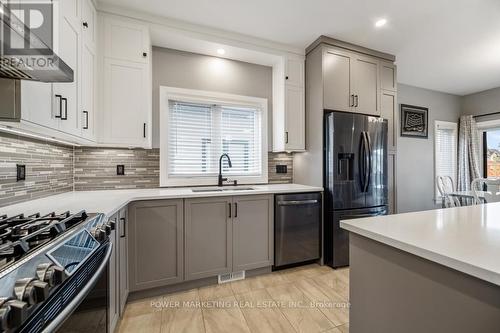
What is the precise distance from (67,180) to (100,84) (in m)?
0.97

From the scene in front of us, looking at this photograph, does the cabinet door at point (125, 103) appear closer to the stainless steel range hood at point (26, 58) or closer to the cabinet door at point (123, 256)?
the cabinet door at point (123, 256)

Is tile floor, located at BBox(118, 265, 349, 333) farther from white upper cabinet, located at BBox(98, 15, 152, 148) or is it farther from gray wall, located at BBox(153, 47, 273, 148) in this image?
gray wall, located at BBox(153, 47, 273, 148)

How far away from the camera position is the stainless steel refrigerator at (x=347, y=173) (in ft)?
8.29

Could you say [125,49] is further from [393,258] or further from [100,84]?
[393,258]

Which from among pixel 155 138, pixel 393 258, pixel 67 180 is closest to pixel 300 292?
pixel 393 258

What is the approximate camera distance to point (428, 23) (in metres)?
2.36

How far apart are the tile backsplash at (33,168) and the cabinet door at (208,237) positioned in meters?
1.11

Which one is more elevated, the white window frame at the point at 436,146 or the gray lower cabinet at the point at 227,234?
the white window frame at the point at 436,146

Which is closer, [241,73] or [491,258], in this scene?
[491,258]

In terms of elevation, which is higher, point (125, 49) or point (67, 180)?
point (125, 49)

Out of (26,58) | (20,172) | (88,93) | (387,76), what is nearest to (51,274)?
(26,58)

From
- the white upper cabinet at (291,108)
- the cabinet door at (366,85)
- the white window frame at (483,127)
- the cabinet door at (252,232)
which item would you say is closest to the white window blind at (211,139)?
the white upper cabinet at (291,108)

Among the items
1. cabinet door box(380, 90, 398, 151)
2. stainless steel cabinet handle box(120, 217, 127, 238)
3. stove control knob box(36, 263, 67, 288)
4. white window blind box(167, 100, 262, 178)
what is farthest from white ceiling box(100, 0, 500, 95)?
stove control knob box(36, 263, 67, 288)

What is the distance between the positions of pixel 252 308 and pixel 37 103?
79.4 inches
